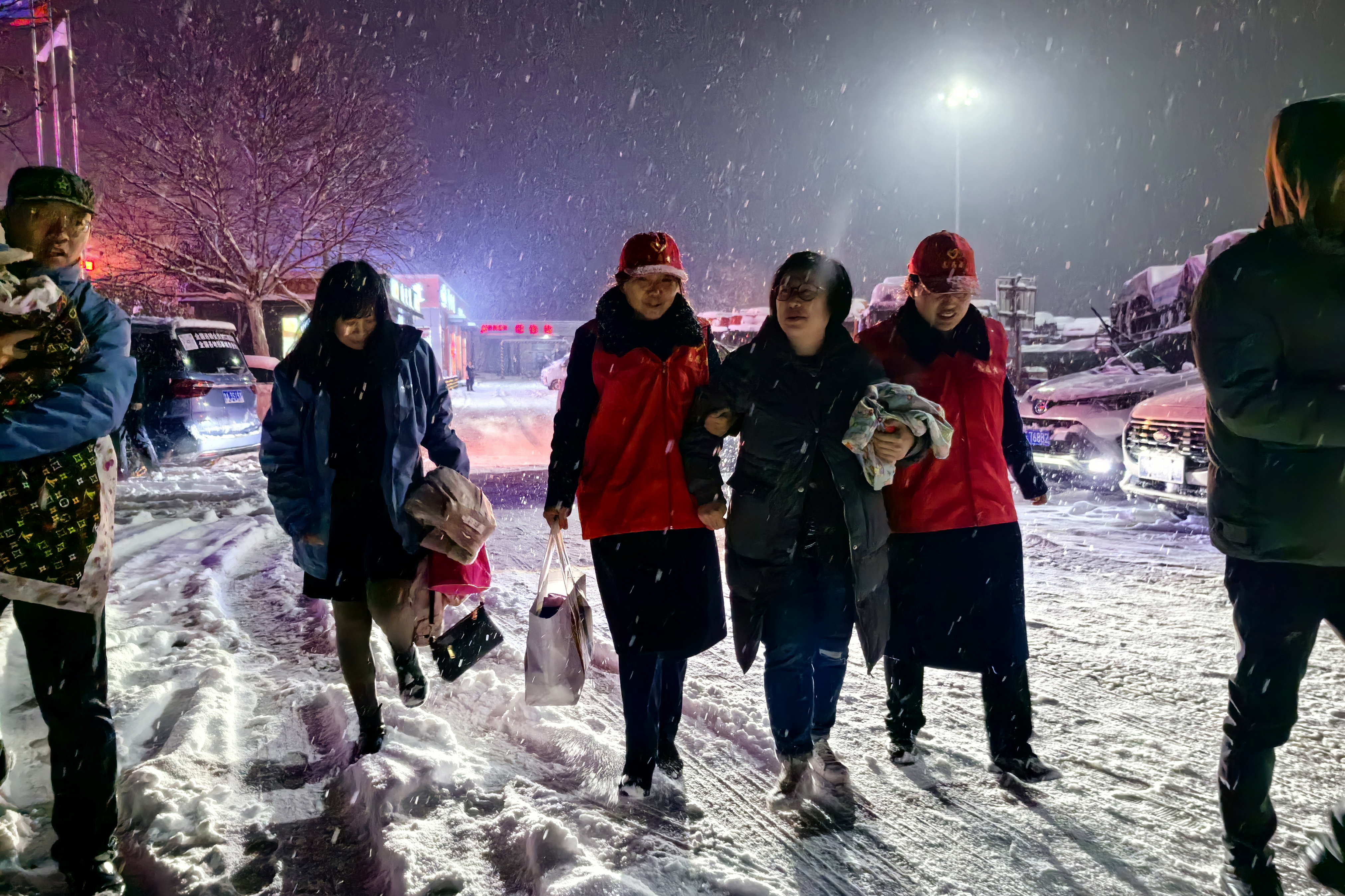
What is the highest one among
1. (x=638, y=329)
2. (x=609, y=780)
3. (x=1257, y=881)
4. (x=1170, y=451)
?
(x=638, y=329)

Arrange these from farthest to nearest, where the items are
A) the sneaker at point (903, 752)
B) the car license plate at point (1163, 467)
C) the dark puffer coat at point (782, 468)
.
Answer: the car license plate at point (1163, 467) < the sneaker at point (903, 752) < the dark puffer coat at point (782, 468)

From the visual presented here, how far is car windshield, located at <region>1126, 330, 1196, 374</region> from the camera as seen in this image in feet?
30.9

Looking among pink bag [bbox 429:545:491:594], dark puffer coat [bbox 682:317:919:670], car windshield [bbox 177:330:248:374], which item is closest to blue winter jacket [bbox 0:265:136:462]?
pink bag [bbox 429:545:491:594]

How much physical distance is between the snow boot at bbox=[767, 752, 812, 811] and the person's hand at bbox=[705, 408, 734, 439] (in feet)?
3.83

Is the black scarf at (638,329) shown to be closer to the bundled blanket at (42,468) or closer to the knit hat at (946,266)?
the knit hat at (946,266)

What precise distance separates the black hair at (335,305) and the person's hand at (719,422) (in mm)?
1332

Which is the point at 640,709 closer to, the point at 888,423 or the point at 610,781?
the point at 610,781

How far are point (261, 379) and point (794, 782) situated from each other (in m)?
12.8

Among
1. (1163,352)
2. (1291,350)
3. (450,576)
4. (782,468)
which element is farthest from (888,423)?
(1163,352)

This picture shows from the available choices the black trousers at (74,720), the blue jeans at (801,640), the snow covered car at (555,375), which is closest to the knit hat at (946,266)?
the blue jeans at (801,640)

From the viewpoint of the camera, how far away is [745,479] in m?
2.85

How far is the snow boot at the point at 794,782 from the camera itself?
2801 millimetres

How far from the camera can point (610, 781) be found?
2.96 metres

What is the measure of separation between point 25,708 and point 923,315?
410cm
